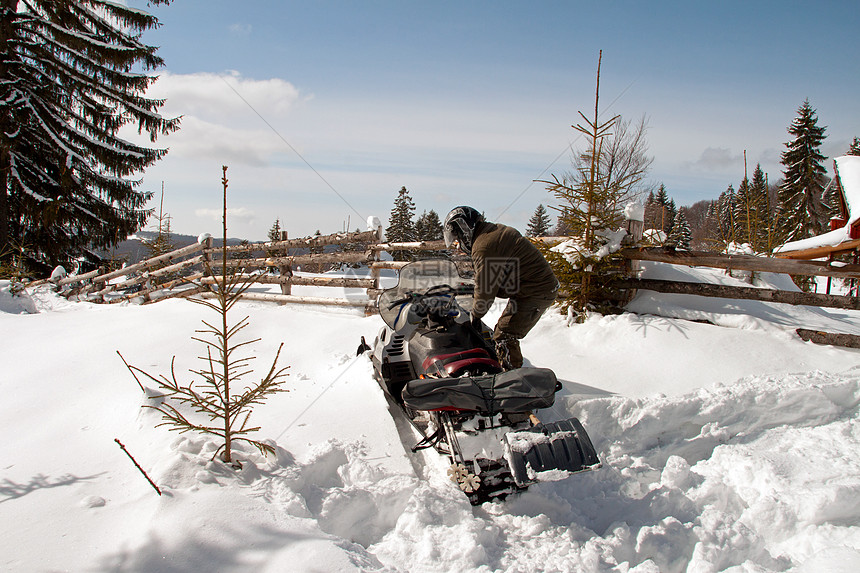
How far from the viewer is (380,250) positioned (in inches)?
308

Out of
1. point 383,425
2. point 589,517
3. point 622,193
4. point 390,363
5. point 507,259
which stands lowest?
point 589,517

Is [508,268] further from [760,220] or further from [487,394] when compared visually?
[760,220]

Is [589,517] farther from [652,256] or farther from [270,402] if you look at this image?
[652,256]

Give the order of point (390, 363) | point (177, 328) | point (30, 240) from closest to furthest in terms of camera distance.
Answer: point (390, 363) → point (177, 328) → point (30, 240)

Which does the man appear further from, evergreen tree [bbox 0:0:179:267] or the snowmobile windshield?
evergreen tree [bbox 0:0:179:267]

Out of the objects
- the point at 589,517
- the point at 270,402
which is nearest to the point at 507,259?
the point at 589,517

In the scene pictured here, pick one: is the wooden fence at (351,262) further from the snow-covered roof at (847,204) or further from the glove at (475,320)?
the snow-covered roof at (847,204)

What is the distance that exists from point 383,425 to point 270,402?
111 cm

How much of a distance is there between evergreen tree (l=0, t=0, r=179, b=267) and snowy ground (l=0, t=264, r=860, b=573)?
1223 centimetres

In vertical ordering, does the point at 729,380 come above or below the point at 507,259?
below

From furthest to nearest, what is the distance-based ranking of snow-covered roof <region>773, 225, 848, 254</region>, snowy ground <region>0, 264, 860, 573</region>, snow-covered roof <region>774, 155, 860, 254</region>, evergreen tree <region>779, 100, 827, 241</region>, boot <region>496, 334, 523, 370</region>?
evergreen tree <region>779, 100, 827, 241</region> → snow-covered roof <region>774, 155, 860, 254</region> → snow-covered roof <region>773, 225, 848, 254</region> → boot <region>496, 334, 523, 370</region> → snowy ground <region>0, 264, 860, 573</region>

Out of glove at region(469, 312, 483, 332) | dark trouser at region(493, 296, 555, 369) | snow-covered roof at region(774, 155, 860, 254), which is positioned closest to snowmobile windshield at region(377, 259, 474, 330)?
glove at region(469, 312, 483, 332)

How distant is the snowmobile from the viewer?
2273 mm

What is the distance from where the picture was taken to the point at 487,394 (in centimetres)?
247
